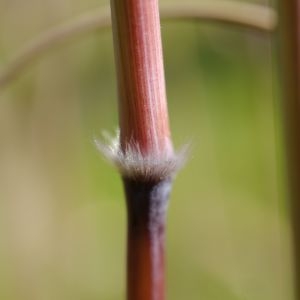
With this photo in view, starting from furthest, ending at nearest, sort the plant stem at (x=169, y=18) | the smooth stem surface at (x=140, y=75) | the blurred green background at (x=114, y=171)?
the blurred green background at (x=114, y=171), the plant stem at (x=169, y=18), the smooth stem surface at (x=140, y=75)

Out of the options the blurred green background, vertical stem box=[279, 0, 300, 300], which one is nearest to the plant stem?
vertical stem box=[279, 0, 300, 300]

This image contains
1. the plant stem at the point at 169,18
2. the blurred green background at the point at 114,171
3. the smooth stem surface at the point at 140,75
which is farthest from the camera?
the blurred green background at the point at 114,171

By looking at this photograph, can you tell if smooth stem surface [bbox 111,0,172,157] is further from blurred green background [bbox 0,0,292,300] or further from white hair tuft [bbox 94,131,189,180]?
blurred green background [bbox 0,0,292,300]

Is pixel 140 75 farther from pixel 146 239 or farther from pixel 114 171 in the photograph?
→ pixel 114 171

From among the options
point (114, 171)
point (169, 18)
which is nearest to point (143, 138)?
point (169, 18)

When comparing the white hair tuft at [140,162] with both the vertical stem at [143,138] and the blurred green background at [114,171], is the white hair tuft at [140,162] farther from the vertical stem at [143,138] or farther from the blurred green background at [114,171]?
the blurred green background at [114,171]

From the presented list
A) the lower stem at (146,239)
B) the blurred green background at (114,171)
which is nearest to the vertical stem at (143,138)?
the lower stem at (146,239)
